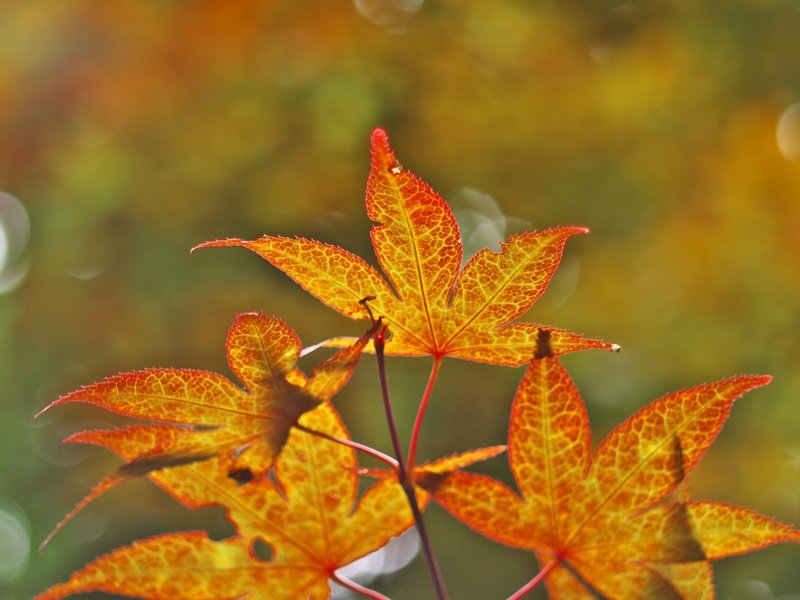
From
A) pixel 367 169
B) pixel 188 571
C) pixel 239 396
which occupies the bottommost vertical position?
pixel 188 571

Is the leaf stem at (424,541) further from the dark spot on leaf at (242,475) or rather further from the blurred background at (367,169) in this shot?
the blurred background at (367,169)

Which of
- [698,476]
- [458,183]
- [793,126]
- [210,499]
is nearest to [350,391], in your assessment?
[458,183]

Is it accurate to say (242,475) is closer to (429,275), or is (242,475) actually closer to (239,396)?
(239,396)

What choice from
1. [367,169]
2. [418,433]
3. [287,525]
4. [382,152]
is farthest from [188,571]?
[367,169]

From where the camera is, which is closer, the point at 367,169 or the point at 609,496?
the point at 609,496

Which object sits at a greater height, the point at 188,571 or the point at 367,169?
the point at 367,169

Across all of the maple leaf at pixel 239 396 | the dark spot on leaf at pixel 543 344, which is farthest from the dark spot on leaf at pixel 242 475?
the dark spot on leaf at pixel 543 344
